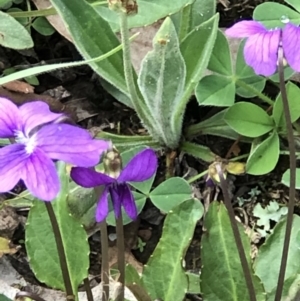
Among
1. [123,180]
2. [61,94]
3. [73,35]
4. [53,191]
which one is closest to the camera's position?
[53,191]

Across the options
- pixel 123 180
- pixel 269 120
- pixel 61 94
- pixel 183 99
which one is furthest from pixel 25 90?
pixel 123 180

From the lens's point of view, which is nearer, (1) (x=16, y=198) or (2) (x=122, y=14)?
(2) (x=122, y=14)

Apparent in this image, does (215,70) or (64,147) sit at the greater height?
(64,147)

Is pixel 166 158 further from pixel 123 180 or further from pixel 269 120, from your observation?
pixel 123 180

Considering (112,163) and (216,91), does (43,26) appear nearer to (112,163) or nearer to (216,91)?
(216,91)

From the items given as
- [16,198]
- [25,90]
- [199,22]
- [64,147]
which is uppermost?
[64,147]

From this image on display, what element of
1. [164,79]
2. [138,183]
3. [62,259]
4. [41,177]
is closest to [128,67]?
[164,79]

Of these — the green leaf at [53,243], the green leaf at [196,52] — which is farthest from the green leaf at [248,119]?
the green leaf at [53,243]
